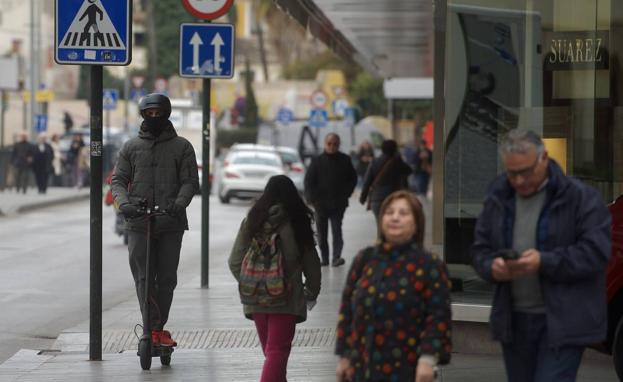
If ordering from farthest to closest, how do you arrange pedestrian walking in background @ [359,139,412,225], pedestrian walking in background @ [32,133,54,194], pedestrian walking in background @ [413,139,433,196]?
pedestrian walking in background @ [413,139,433,196] < pedestrian walking in background @ [32,133,54,194] < pedestrian walking in background @ [359,139,412,225]

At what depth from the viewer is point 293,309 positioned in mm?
7805

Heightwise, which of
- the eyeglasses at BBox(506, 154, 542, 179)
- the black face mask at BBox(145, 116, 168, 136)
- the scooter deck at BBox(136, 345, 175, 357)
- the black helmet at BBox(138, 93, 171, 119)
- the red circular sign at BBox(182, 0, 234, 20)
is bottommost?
the scooter deck at BBox(136, 345, 175, 357)

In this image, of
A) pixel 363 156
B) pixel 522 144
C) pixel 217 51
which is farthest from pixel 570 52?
pixel 363 156

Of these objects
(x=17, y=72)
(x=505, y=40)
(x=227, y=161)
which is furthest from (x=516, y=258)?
(x=17, y=72)

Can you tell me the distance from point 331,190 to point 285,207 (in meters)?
10.8

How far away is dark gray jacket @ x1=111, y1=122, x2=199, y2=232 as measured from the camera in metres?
9.80

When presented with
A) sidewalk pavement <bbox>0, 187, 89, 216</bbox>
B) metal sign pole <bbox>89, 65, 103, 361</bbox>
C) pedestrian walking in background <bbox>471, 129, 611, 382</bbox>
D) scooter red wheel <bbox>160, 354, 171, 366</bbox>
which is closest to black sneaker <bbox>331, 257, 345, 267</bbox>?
metal sign pole <bbox>89, 65, 103, 361</bbox>

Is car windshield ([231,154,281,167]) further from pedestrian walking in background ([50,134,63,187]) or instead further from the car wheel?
the car wheel

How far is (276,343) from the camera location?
7.80 m

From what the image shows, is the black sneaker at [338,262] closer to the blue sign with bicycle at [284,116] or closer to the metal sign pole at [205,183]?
the metal sign pole at [205,183]

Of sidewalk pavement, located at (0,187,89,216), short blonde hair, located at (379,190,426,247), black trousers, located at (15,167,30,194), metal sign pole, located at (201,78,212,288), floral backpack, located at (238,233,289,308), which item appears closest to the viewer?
short blonde hair, located at (379,190,426,247)

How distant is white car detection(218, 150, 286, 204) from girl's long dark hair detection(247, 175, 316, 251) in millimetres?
27836

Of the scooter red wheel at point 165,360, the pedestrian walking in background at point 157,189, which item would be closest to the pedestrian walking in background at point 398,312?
the pedestrian walking in background at point 157,189

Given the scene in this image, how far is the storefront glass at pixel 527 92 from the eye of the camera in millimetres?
10586
